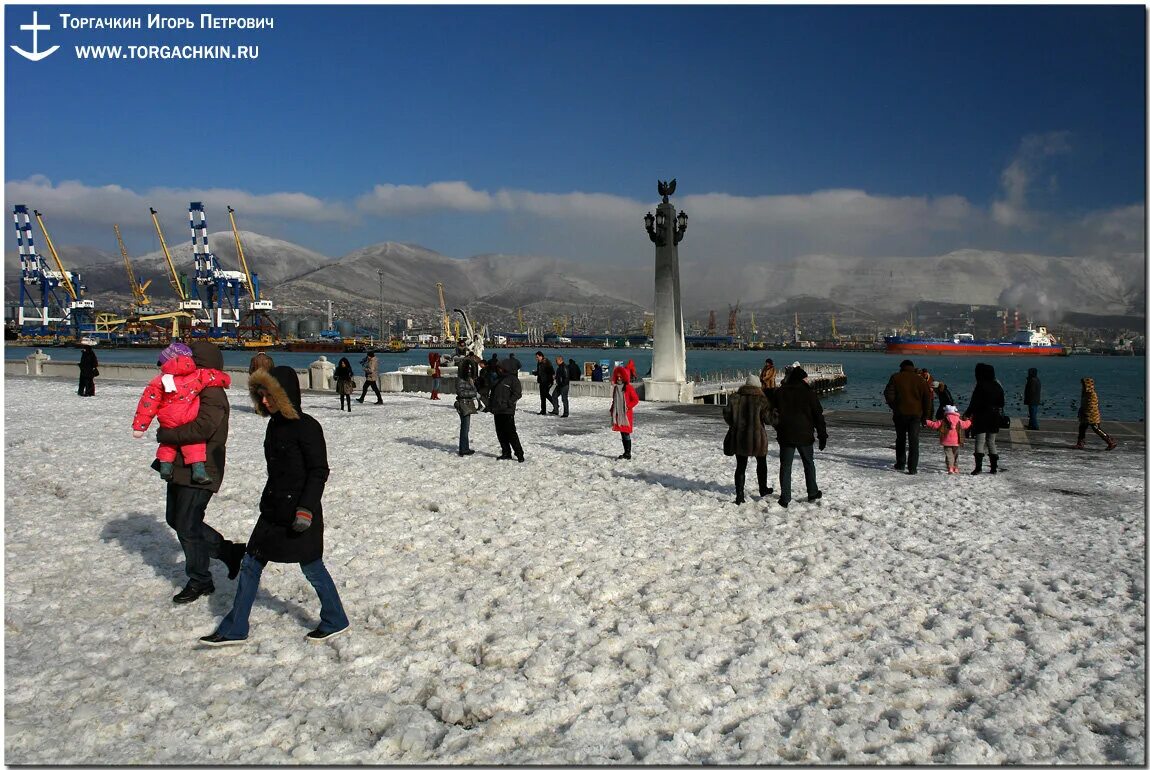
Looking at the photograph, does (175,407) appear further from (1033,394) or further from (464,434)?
(1033,394)

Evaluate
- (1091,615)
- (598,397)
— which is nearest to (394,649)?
(1091,615)

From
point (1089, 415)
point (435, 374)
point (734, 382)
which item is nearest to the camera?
point (1089, 415)

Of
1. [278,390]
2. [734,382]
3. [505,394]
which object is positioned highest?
[278,390]

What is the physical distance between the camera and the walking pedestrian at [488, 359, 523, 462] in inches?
483

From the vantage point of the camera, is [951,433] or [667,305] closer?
[951,433]

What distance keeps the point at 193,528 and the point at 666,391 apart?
829 inches

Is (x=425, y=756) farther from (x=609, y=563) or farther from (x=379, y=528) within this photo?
(x=379, y=528)

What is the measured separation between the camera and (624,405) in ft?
42.2

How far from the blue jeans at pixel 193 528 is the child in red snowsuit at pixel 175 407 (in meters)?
0.14

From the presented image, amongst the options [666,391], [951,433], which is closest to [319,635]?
[951,433]

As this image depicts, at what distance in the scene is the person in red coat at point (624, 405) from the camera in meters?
12.8

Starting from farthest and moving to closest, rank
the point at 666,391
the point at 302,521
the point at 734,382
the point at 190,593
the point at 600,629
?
the point at 734,382 → the point at 666,391 → the point at 190,593 → the point at 600,629 → the point at 302,521

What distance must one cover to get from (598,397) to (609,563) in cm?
1984

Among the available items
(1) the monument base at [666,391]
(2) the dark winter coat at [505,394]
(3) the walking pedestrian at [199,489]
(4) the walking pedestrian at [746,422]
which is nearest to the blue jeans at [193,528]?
(3) the walking pedestrian at [199,489]
